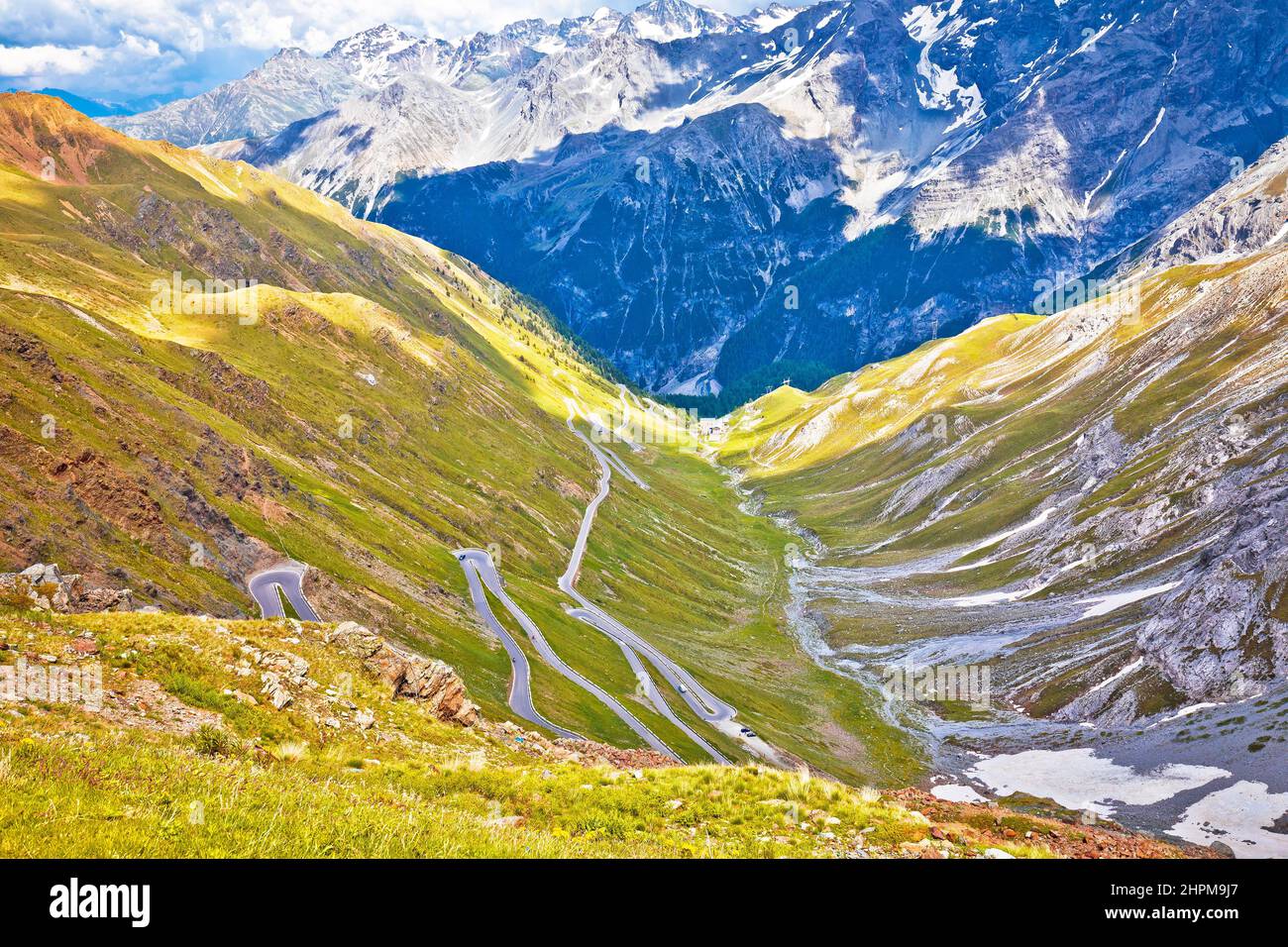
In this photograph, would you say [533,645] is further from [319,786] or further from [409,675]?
[319,786]

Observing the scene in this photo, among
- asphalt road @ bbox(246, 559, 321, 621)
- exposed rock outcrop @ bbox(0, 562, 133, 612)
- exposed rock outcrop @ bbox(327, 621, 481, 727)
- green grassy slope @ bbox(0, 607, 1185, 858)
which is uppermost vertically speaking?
asphalt road @ bbox(246, 559, 321, 621)

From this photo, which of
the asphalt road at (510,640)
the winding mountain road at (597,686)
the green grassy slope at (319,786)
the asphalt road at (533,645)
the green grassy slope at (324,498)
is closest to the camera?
the green grassy slope at (319,786)

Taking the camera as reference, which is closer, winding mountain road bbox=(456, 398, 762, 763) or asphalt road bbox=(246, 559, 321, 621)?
asphalt road bbox=(246, 559, 321, 621)

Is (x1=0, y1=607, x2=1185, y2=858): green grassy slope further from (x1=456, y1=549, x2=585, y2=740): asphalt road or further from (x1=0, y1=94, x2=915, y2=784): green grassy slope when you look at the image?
(x1=0, y1=94, x2=915, y2=784): green grassy slope

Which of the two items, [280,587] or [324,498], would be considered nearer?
[280,587]

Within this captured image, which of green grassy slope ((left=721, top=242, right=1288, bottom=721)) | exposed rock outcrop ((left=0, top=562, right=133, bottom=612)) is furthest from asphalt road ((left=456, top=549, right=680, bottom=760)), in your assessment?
green grassy slope ((left=721, top=242, right=1288, bottom=721))

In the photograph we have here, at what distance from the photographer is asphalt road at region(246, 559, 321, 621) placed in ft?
234

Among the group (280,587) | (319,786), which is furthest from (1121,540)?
(319,786)

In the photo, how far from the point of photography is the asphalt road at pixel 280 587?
71262 mm

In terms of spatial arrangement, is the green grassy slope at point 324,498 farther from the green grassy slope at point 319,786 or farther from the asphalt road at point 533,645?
the green grassy slope at point 319,786

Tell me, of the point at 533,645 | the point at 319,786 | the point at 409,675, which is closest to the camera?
the point at 319,786

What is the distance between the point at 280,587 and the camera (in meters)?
76.3

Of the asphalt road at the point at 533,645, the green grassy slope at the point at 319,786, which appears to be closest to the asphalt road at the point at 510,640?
the asphalt road at the point at 533,645
